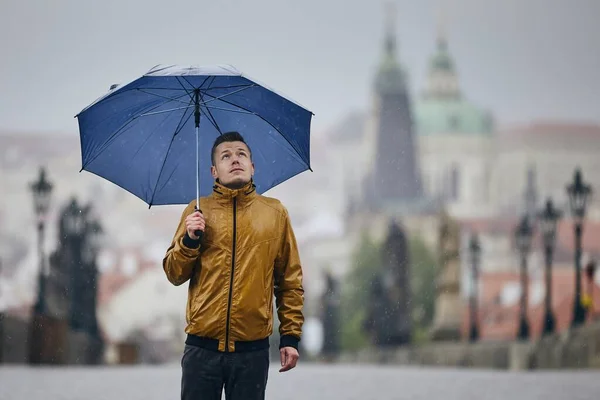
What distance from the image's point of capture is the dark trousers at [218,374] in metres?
6.04

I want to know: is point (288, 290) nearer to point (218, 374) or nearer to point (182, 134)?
point (218, 374)

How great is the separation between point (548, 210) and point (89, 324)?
47.5 ft

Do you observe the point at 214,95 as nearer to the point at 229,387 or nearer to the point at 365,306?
the point at 229,387

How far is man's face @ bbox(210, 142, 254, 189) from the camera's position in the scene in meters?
6.14

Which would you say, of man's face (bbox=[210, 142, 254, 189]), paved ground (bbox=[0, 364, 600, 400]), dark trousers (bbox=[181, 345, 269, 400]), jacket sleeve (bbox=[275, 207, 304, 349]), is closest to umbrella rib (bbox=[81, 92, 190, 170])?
man's face (bbox=[210, 142, 254, 189])

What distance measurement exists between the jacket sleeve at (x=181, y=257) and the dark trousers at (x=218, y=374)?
25 cm

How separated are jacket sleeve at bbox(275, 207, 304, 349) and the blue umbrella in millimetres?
647

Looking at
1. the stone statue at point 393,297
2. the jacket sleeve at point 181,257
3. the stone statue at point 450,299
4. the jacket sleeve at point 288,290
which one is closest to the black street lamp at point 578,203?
the stone statue at point 450,299

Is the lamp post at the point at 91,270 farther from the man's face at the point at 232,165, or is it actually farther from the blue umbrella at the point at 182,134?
the man's face at the point at 232,165

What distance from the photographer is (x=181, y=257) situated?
6012 mm

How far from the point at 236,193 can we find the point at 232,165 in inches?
4.2

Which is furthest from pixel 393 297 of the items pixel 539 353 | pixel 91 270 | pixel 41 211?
pixel 539 353

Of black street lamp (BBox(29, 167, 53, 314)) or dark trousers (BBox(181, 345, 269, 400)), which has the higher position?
black street lamp (BBox(29, 167, 53, 314))

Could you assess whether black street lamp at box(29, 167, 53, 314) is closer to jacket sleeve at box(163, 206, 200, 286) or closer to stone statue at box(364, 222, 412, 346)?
jacket sleeve at box(163, 206, 200, 286)
